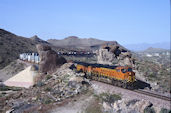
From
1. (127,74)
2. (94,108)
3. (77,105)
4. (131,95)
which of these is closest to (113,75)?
(127,74)

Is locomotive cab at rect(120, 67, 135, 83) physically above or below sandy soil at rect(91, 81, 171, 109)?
above

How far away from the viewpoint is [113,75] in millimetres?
26641

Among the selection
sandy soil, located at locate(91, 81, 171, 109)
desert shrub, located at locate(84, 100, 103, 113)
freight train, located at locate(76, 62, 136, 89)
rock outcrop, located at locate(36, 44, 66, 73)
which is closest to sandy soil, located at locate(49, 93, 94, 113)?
desert shrub, located at locate(84, 100, 103, 113)

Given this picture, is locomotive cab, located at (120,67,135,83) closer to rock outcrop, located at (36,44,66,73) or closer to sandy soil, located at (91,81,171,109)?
sandy soil, located at (91,81,171,109)

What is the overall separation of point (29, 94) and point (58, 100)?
15.4 ft

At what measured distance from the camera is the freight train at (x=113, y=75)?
2452 centimetres

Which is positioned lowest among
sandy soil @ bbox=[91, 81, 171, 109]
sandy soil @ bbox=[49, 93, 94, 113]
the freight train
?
sandy soil @ bbox=[49, 93, 94, 113]

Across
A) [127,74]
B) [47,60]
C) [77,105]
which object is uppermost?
[47,60]

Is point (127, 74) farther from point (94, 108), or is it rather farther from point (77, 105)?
point (77, 105)

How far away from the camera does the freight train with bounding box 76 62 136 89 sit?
2452 cm

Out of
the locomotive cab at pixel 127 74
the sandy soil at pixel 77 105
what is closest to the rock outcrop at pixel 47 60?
the sandy soil at pixel 77 105

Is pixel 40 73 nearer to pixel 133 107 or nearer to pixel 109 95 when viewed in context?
pixel 109 95

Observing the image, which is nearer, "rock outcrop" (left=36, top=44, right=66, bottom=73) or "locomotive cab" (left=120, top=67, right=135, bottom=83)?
"locomotive cab" (left=120, top=67, right=135, bottom=83)

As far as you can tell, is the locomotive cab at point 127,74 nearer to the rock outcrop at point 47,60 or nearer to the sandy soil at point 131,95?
the sandy soil at point 131,95
